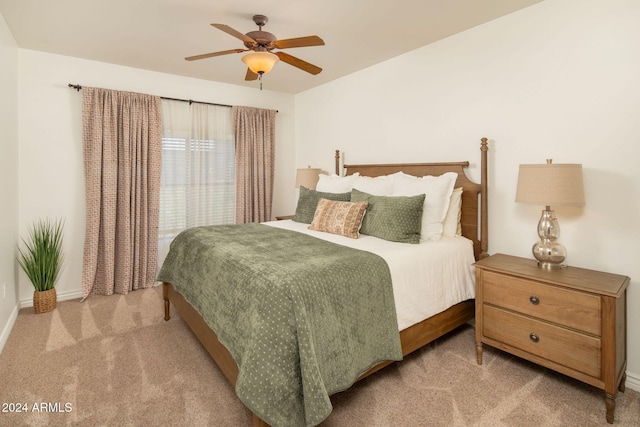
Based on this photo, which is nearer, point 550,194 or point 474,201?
point 550,194

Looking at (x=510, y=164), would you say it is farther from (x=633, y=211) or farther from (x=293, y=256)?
(x=293, y=256)

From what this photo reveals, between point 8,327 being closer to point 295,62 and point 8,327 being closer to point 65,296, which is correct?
point 65,296

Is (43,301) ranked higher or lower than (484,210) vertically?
lower

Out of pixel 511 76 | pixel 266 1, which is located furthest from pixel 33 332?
pixel 511 76

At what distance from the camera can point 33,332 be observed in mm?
2746

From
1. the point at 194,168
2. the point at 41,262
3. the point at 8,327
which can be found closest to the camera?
the point at 8,327

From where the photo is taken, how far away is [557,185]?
2004 mm

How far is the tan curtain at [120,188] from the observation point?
137 inches

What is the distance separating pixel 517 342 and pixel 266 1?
110 inches

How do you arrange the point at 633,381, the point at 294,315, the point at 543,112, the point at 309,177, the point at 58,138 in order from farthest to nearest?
the point at 309,177
the point at 58,138
the point at 543,112
the point at 633,381
the point at 294,315

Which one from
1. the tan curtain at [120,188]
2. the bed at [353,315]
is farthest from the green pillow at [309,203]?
the tan curtain at [120,188]

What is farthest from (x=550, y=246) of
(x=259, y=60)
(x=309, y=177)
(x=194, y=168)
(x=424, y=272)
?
(x=194, y=168)

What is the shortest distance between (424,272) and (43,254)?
11.1 ft

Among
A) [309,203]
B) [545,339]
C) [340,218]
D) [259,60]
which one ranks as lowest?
[545,339]
